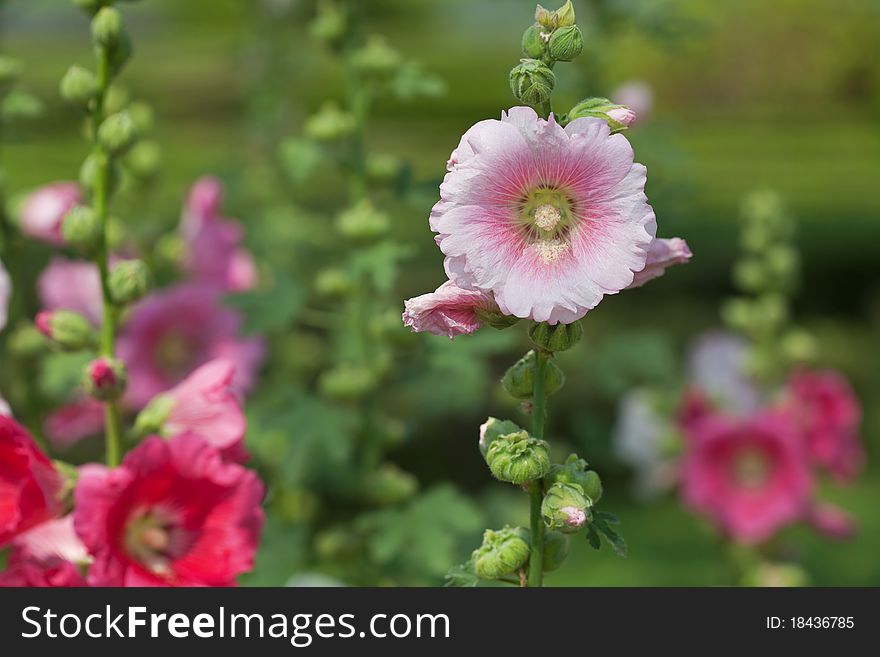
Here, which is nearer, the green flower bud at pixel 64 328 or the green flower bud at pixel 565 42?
the green flower bud at pixel 565 42

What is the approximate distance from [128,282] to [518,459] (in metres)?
0.42

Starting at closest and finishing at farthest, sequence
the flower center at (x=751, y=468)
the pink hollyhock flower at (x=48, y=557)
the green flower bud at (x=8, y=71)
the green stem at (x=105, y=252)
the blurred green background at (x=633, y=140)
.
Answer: the pink hollyhock flower at (x=48, y=557)
the green stem at (x=105, y=252)
the green flower bud at (x=8, y=71)
the flower center at (x=751, y=468)
the blurred green background at (x=633, y=140)

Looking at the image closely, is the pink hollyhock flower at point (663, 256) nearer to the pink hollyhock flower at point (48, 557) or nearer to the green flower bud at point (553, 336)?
the green flower bud at point (553, 336)

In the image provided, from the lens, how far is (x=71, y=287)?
4.81ft

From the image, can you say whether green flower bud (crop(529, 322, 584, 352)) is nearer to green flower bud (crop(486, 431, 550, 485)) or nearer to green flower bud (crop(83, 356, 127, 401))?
green flower bud (crop(486, 431, 550, 485))

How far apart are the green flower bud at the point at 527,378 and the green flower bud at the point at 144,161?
0.94 metres

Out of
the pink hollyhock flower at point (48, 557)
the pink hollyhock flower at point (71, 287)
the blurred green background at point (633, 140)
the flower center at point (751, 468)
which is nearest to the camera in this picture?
the pink hollyhock flower at point (48, 557)

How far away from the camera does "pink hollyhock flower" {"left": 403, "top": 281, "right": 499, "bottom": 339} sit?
0.70 m

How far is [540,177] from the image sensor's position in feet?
2.29

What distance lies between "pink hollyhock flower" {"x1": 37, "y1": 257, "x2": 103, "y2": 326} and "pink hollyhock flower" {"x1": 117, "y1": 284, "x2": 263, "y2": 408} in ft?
0.21

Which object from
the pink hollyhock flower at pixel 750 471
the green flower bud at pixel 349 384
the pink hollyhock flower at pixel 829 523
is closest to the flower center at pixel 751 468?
the pink hollyhock flower at pixel 750 471

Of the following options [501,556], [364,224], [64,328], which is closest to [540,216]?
[501,556]

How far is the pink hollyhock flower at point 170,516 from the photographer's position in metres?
0.85

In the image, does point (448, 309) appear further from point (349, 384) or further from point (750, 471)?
point (750, 471)
